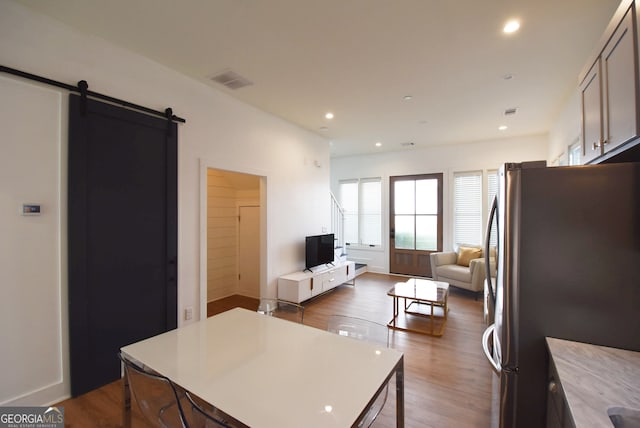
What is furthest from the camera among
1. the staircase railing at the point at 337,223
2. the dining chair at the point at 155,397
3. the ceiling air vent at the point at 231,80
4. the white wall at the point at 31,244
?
the staircase railing at the point at 337,223

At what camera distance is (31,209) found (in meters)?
2.06

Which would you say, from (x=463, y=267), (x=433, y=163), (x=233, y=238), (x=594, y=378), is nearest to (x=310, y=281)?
(x=233, y=238)

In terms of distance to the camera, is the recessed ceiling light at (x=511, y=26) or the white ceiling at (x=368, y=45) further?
the recessed ceiling light at (x=511, y=26)

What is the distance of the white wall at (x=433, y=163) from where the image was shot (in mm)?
5535

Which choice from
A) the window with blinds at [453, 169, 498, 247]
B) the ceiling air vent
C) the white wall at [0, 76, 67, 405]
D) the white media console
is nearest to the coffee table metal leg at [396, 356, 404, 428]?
the white wall at [0, 76, 67, 405]

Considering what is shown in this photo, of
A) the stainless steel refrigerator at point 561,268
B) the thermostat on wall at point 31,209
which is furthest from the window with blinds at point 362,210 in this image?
the thermostat on wall at point 31,209

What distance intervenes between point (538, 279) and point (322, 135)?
15.0 ft

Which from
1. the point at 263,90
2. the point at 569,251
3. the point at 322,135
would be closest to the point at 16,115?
the point at 263,90

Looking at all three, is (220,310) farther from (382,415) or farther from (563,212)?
(563,212)

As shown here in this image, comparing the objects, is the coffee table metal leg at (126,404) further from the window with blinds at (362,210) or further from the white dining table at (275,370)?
the window with blinds at (362,210)

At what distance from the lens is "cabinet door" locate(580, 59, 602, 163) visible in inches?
64.0

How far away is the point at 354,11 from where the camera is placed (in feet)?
6.79

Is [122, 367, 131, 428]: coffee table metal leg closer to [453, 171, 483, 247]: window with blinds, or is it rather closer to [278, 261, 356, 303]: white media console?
[278, 261, 356, 303]: white media console

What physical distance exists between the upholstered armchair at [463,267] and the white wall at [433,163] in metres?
0.63
